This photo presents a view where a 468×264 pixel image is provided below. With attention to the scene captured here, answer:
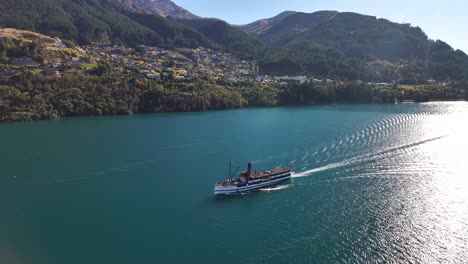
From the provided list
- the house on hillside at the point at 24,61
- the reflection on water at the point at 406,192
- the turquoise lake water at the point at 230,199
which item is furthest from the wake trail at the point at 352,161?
the house on hillside at the point at 24,61

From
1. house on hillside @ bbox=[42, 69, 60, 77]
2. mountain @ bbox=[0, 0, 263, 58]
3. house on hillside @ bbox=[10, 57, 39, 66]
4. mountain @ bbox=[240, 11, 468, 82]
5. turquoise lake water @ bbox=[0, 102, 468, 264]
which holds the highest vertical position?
mountain @ bbox=[0, 0, 263, 58]

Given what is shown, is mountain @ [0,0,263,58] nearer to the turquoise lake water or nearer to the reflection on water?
the turquoise lake water

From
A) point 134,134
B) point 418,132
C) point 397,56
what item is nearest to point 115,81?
point 134,134

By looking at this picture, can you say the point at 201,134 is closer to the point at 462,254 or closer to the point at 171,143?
the point at 171,143

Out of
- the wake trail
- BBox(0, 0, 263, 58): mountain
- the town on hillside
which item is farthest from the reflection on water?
BBox(0, 0, 263, 58): mountain

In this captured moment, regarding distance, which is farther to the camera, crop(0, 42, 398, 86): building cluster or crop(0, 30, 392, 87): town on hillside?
crop(0, 42, 398, 86): building cluster

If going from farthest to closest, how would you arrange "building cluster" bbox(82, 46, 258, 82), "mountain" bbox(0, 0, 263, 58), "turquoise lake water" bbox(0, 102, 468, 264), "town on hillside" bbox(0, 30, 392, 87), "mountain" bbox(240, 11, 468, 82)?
"mountain" bbox(240, 11, 468, 82)
"mountain" bbox(0, 0, 263, 58)
"building cluster" bbox(82, 46, 258, 82)
"town on hillside" bbox(0, 30, 392, 87)
"turquoise lake water" bbox(0, 102, 468, 264)

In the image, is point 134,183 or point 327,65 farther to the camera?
point 327,65

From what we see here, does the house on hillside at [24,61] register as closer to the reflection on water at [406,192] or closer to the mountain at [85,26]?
the mountain at [85,26]
